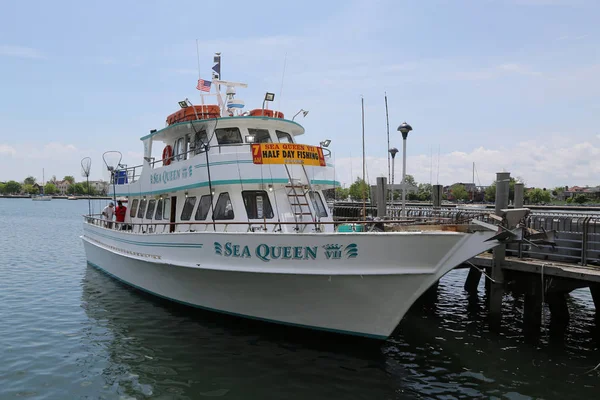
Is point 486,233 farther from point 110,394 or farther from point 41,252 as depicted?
point 41,252

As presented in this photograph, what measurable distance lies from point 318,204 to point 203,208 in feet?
9.18

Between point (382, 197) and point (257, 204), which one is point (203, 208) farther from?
point (382, 197)

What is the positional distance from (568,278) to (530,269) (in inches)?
30.4

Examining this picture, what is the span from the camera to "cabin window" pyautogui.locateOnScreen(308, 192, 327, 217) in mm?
10797

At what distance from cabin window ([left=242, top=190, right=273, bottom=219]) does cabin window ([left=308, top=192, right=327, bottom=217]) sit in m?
1.13

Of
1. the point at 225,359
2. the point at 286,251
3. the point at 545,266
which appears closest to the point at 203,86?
the point at 286,251

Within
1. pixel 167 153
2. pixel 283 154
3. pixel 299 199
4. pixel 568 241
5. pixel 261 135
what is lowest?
pixel 568 241

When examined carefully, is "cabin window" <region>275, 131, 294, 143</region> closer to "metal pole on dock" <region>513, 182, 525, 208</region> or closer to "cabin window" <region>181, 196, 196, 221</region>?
"cabin window" <region>181, 196, 196, 221</region>

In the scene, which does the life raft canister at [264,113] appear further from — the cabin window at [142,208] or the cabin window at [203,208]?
the cabin window at [142,208]

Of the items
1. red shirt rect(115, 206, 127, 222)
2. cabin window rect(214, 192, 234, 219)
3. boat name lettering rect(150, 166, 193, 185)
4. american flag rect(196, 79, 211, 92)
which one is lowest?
red shirt rect(115, 206, 127, 222)

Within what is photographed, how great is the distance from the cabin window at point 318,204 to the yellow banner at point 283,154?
0.81 meters

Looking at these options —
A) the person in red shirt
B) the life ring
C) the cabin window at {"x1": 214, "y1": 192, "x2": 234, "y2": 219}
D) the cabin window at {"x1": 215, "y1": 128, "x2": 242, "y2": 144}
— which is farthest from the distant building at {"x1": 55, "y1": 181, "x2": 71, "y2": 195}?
the cabin window at {"x1": 214, "y1": 192, "x2": 234, "y2": 219}

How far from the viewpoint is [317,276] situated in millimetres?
8156

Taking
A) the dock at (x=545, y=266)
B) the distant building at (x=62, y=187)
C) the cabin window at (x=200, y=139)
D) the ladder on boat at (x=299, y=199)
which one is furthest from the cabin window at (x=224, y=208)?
the distant building at (x=62, y=187)
